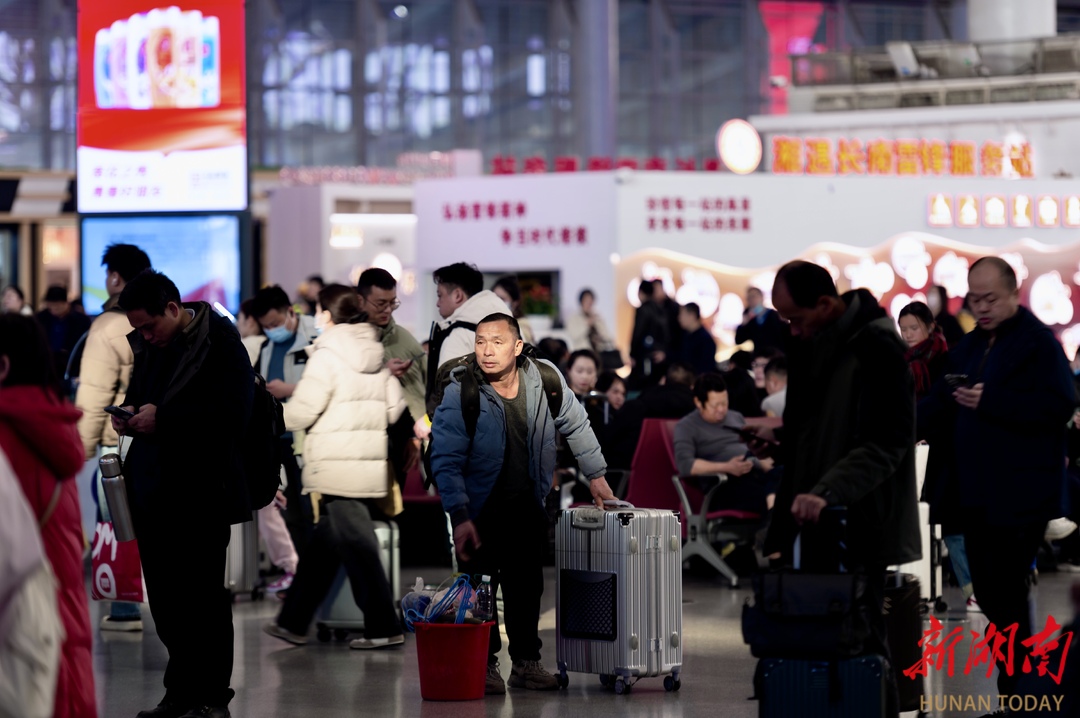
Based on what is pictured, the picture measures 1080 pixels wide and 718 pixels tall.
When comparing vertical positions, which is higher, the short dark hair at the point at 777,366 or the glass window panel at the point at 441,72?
the glass window panel at the point at 441,72

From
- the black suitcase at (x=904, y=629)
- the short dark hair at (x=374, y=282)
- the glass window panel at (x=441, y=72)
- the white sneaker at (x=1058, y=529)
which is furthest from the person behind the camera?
the glass window panel at (x=441, y=72)

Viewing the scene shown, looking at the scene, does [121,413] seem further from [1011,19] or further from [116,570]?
[1011,19]

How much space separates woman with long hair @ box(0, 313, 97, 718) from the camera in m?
3.83

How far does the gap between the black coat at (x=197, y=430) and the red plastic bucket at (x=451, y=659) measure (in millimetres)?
947

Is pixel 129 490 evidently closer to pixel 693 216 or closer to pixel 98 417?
pixel 98 417

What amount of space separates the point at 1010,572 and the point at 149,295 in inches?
119

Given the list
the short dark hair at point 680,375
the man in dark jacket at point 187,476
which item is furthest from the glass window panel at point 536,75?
the man in dark jacket at point 187,476

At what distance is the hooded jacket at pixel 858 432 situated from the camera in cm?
471

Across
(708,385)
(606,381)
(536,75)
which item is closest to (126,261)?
(708,385)

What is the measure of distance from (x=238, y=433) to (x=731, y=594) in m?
4.29

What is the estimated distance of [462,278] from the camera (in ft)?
25.2

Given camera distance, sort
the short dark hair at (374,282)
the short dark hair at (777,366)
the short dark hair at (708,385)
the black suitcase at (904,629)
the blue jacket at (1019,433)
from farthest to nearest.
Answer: the short dark hair at (777,366)
the short dark hair at (708,385)
the short dark hair at (374,282)
the blue jacket at (1019,433)
the black suitcase at (904,629)

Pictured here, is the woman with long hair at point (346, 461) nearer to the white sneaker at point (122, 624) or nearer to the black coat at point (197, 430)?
the white sneaker at point (122, 624)

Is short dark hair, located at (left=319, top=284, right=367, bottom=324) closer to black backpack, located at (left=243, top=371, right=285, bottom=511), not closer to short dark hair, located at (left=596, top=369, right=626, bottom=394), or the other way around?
black backpack, located at (left=243, top=371, right=285, bottom=511)
